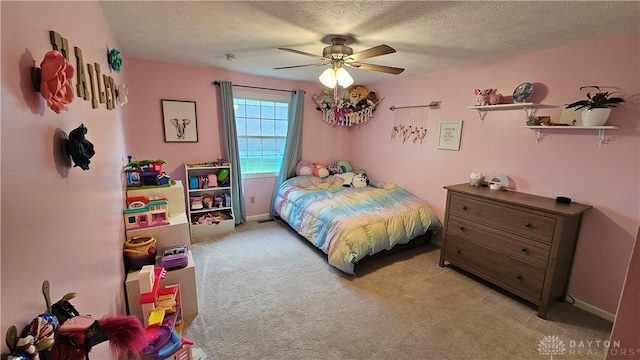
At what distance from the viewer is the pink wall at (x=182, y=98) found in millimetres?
3250

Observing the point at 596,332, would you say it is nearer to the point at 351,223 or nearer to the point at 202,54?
the point at 351,223

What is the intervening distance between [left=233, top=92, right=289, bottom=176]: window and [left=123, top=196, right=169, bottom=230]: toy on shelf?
5.94 feet

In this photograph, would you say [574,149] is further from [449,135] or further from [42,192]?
[42,192]

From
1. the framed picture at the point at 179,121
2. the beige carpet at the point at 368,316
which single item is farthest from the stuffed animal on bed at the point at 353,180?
the framed picture at the point at 179,121

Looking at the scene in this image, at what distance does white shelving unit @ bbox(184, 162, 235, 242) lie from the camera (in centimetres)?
361

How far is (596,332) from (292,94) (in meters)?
4.12

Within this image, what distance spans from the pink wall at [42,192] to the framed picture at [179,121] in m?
2.19

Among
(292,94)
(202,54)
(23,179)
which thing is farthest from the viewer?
(292,94)

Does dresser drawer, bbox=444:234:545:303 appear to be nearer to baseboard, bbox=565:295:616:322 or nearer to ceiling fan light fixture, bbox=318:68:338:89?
baseboard, bbox=565:295:616:322

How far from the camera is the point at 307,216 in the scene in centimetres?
333

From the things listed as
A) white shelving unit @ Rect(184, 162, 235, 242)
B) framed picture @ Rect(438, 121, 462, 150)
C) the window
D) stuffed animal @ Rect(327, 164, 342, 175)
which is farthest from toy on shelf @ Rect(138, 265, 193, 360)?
framed picture @ Rect(438, 121, 462, 150)

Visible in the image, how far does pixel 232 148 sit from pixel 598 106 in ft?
12.4

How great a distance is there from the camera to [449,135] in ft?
10.7

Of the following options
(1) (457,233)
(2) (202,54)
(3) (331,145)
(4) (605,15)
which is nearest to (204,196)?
(2) (202,54)
